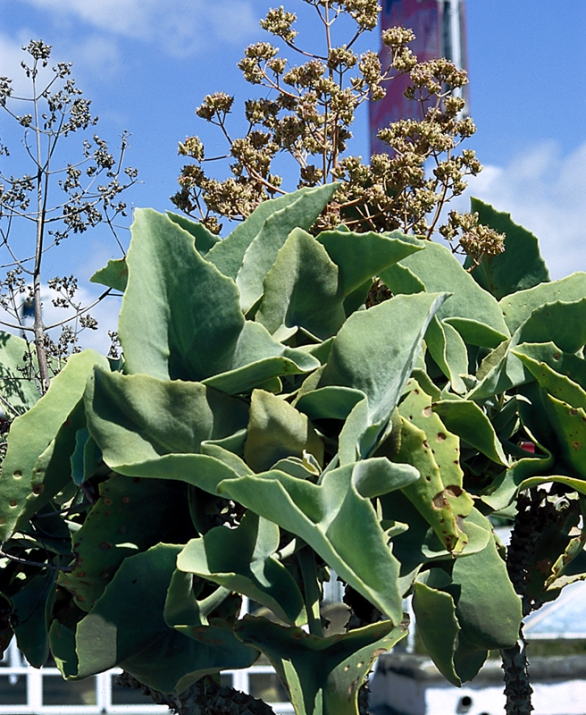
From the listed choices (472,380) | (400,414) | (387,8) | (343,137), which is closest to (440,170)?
(343,137)

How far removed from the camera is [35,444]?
0.68 meters

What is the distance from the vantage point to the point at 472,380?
2.51 feet

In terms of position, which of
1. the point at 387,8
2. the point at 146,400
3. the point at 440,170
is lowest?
the point at 146,400

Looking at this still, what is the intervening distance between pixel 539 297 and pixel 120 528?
47 centimetres

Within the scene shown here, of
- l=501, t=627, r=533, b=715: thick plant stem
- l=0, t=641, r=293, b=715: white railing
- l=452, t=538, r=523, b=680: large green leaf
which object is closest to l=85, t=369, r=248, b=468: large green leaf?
l=452, t=538, r=523, b=680: large green leaf

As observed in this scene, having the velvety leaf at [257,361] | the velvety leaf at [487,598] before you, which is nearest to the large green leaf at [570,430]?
the velvety leaf at [487,598]

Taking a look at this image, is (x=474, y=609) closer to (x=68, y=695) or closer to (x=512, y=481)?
(x=512, y=481)

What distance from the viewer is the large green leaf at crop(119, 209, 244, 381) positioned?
2.06ft

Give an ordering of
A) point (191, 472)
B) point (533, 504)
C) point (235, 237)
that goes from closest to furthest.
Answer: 1. point (191, 472)
2. point (235, 237)
3. point (533, 504)

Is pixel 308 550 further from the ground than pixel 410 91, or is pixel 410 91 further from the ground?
pixel 410 91

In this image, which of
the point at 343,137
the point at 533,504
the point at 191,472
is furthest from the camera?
the point at 343,137

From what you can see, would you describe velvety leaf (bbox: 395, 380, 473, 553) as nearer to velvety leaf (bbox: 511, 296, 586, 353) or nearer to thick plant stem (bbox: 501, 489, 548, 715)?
velvety leaf (bbox: 511, 296, 586, 353)

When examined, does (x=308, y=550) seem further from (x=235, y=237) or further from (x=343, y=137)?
(x=343, y=137)

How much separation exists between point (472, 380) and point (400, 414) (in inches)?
5.2
